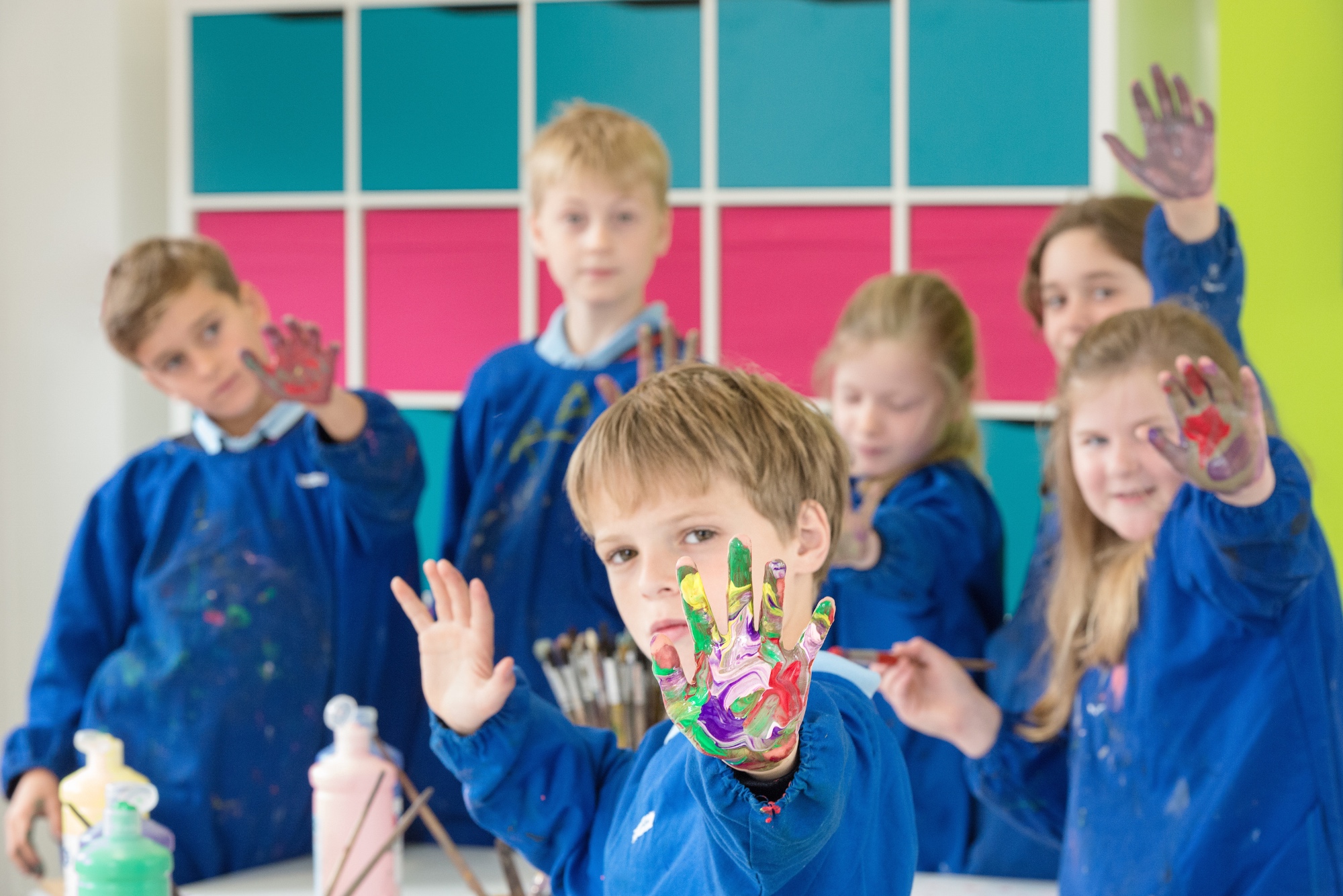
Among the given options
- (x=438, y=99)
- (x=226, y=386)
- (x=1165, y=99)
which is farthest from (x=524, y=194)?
(x=1165, y=99)

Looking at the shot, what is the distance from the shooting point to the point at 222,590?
1470 millimetres

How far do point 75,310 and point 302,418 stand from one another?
818mm

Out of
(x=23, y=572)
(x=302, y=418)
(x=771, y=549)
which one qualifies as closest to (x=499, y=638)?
(x=302, y=418)

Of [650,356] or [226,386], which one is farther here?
[226,386]

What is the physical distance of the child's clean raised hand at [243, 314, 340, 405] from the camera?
136 centimetres

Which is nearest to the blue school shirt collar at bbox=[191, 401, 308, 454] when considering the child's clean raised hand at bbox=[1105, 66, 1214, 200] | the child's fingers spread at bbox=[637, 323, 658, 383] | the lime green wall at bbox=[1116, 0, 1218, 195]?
the child's fingers spread at bbox=[637, 323, 658, 383]

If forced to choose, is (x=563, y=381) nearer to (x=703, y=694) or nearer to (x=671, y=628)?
(x=671, y=628)

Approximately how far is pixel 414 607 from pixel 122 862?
0.83 feet

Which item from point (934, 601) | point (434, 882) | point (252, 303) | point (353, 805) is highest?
point (252, 303)

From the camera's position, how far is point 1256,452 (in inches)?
37.3

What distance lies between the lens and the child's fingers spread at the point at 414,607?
0.91 metres

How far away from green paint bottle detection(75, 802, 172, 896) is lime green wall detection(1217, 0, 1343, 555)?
113 cm

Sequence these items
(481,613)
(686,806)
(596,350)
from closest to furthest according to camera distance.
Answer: (686,806)
(481,613)
(596,350)

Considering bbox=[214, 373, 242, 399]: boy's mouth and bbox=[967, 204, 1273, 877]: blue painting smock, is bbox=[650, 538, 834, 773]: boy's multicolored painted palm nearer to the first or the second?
bbox=[967, 204, 1273, 877]: blue painting smock
